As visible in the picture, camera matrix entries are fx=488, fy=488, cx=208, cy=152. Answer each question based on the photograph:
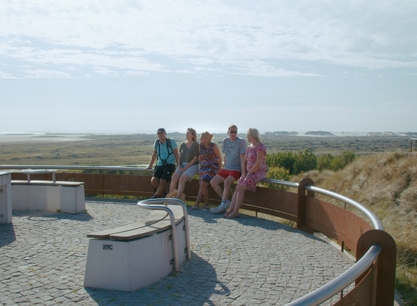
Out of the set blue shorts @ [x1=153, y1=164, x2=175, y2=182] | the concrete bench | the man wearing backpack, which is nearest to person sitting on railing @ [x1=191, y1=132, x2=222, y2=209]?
the man wearing backpack

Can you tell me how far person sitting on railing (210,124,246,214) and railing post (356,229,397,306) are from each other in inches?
244

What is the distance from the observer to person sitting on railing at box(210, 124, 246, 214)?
10719mm

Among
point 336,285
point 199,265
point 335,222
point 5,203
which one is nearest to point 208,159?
point 335,222

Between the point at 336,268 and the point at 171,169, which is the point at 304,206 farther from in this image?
the point at 171,169

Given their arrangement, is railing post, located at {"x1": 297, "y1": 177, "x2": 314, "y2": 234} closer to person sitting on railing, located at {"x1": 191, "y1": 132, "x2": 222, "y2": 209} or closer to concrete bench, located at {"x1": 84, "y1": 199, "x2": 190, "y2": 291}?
person sitting on railing, located at {"x1": 191, "y1": 132, "x2": 222, "y2": 209}

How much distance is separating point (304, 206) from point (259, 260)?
100 inches

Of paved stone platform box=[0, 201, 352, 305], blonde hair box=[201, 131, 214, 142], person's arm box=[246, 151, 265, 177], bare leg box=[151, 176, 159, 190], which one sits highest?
blonde hair box=[201, 131, 214, 142]

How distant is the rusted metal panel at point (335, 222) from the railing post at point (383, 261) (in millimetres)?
1642

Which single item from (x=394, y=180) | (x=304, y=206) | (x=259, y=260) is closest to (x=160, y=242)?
(x=259, y=260)

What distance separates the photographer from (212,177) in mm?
11297

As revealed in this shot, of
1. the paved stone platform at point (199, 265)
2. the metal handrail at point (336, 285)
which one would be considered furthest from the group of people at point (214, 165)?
the metal handrail at point (336, 285)

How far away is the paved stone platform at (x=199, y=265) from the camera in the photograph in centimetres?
543

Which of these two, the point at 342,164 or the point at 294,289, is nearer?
the point at 294,289

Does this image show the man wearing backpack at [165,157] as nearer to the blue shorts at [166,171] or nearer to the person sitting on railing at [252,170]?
the blue shorts at [166,171]
